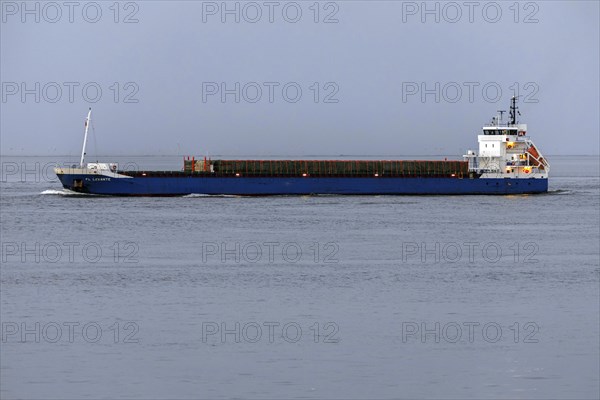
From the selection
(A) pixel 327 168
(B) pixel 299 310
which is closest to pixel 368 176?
(A) pixel 327 168

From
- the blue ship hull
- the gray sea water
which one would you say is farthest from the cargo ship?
the gray sea water

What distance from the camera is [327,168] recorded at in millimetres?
97812

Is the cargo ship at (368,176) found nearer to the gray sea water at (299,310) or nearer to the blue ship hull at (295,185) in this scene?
the blue ship hull at (295,185)

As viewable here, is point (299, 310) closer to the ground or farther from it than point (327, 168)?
closer to the ground

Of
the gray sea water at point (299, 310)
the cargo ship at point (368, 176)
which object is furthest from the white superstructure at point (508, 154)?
the gray sea water at point (299, 310)

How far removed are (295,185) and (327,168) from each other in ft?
15.2

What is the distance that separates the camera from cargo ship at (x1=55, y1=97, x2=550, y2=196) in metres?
93.2

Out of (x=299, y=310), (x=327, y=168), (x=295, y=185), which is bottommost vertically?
(x=299, y=310)

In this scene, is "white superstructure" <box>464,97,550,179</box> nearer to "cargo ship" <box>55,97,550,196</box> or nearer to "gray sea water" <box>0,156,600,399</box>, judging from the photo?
"cargo ship" <box>55,97,550,196</box>

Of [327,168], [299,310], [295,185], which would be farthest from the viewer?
[327,168]

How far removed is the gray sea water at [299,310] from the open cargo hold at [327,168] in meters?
23.9

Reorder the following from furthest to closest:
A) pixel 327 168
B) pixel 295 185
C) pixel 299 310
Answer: pixel 327 168 → pixel 295 185 → pixel 299 310

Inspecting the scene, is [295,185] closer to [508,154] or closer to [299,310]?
[508,154]

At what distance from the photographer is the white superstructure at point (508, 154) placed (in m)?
94.5
